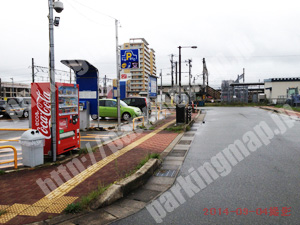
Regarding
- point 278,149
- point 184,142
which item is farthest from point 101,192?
point 278,149

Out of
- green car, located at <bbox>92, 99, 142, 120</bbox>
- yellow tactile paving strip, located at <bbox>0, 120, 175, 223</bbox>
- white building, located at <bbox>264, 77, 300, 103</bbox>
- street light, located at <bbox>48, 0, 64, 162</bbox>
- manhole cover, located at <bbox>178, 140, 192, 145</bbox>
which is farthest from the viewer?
white building, located at <bbox>264, 77, 300, 103</bbox>

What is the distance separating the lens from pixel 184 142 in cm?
982

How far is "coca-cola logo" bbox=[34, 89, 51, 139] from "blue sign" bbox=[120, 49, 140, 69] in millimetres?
7315

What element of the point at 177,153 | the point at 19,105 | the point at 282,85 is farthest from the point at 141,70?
the point at 177,153

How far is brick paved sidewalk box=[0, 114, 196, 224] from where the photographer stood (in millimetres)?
3896

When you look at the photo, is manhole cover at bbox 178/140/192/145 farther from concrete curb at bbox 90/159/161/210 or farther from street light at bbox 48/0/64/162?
street light at bbox 48/0/64/162

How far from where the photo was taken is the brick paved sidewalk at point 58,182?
153 inches

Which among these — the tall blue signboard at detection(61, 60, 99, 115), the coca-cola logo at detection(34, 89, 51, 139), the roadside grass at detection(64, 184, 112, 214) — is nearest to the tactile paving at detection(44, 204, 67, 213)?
the roadside grass at detection(64, 184, 112, 214)

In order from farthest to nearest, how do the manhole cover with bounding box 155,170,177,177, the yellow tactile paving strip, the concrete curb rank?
the manhole cover with bounding box 155,170,177,177
the concrete curb
the yellow tactile paving strip

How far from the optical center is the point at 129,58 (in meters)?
13.6

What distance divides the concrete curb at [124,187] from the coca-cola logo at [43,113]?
3.10m

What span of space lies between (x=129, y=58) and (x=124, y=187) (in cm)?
1007

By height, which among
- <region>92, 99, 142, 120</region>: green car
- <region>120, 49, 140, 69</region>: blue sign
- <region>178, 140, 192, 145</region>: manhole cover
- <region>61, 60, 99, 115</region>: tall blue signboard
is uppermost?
<region>120, 49, 140, 69</region>: blue sign

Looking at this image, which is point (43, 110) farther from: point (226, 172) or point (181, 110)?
point (181, 110)
